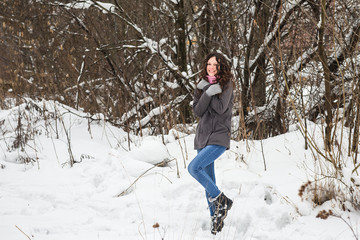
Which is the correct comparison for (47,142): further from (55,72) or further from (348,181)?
(348,181)

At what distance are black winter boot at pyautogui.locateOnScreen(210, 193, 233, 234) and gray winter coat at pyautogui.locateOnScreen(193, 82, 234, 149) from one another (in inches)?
17.6

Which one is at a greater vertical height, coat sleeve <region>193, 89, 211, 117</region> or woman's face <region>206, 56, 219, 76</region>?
woman's face <region>206, 56, 219, 76</region>

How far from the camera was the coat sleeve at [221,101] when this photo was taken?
2.35m

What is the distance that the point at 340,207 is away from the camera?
2.48 metres

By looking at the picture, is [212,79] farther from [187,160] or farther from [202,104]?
[187,160]

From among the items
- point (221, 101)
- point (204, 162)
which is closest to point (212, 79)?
point (221, 101)

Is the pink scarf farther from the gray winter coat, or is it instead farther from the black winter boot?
the black winter boot

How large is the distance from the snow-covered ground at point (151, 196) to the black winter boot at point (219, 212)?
7 cm

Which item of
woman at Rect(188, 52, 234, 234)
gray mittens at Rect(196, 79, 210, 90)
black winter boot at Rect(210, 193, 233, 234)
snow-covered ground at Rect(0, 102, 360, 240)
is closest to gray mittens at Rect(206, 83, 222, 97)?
woman at Rect(188, 52, 234, 234)

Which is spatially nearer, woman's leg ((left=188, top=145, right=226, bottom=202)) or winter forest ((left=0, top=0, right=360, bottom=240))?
woman's leg ((left=188, top=145, right=226, bottom=202))

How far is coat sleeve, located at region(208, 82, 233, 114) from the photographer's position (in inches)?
92.6

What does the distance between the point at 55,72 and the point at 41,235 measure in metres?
4.92

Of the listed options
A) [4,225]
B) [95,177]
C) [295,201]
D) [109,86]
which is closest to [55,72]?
[109,86]

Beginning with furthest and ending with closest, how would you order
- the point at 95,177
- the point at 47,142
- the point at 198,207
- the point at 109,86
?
1. the point at 109,86
2. the point at 47,142
3. the point at 95,177
4. the point at 198,207
